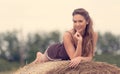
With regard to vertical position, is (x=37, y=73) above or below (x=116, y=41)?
above

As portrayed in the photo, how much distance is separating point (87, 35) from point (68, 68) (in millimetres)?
692

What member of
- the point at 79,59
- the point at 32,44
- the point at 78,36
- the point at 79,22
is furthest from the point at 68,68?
the point at 32,44

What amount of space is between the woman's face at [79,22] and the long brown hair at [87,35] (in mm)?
65

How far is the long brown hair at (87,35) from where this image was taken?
9.36 metres

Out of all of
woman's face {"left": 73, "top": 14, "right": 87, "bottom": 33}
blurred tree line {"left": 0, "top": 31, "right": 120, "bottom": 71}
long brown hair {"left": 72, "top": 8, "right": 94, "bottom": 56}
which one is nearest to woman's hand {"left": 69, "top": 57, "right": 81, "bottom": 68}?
long brown hair {"left": 72, "top": 8, "right": 94, "bottom": 56}

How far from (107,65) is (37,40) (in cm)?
4825

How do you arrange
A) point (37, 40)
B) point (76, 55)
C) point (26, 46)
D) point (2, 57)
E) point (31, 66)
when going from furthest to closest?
1. point (37, 40)
2. point (26, 46)
3. point (2, 57)
4. point (31, 66)
5. point (76, 55)

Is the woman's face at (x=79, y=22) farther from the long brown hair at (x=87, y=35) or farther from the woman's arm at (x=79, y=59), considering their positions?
the woman's arm at (x=79, y=59)

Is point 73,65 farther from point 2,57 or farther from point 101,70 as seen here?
point 2,57

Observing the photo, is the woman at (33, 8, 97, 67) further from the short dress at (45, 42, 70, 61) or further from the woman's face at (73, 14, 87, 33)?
the short dress at (45, 42, 70, 61)

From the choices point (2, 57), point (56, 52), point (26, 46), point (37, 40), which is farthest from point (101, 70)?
point (37, 40)

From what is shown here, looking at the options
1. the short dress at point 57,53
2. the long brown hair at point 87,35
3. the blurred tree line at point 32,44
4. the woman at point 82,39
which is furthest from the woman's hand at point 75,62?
the blurred tree line at point 32,44

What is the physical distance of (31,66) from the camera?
9.97m

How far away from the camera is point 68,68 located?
9430 millimetres
